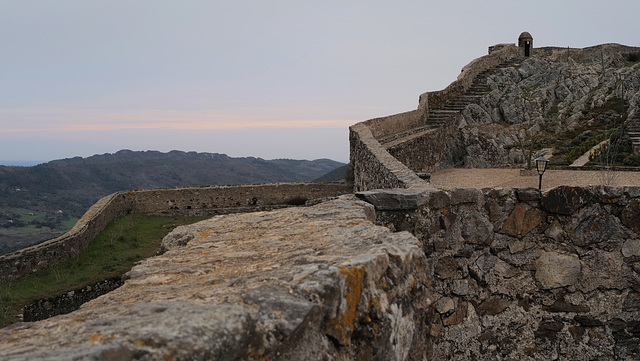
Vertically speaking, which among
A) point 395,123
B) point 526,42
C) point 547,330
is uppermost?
point 526,42

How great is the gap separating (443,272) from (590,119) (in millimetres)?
20616

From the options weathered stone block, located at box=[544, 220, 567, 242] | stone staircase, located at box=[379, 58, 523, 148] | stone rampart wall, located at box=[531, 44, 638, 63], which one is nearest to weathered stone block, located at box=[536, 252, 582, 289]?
weathered stone block, located at box=[544, 220, 567, 242]

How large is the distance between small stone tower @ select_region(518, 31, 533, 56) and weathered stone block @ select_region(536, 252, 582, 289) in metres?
28.7

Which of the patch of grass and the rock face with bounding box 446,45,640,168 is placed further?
the rock face with bounding box 446,45,640,168

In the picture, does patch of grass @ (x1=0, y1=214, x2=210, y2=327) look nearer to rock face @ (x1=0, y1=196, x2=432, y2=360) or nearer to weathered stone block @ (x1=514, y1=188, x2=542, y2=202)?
rock face @ (x1=0, y1=196, x2=432, y2=360)

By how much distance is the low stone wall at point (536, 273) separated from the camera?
4402 millimetres

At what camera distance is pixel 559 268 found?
449cm

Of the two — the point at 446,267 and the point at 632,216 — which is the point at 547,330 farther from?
the point at 632,216

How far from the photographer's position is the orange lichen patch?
1957mm

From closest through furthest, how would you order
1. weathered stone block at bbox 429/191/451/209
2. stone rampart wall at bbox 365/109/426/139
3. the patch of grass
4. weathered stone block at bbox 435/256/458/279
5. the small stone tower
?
weathered stone block at bbox 429/191/451/209 → weathered stone block at bbox 435/256/458/279 → the patch of grass → stone rampart wall at bbox 365/109/426/139 → the small stone tower

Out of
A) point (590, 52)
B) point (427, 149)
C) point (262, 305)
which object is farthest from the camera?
point (590, 52)

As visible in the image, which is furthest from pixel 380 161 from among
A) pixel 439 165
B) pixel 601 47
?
pixel 601 47

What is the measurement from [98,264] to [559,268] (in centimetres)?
1267

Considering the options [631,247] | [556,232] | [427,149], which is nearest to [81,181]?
[427,149]
